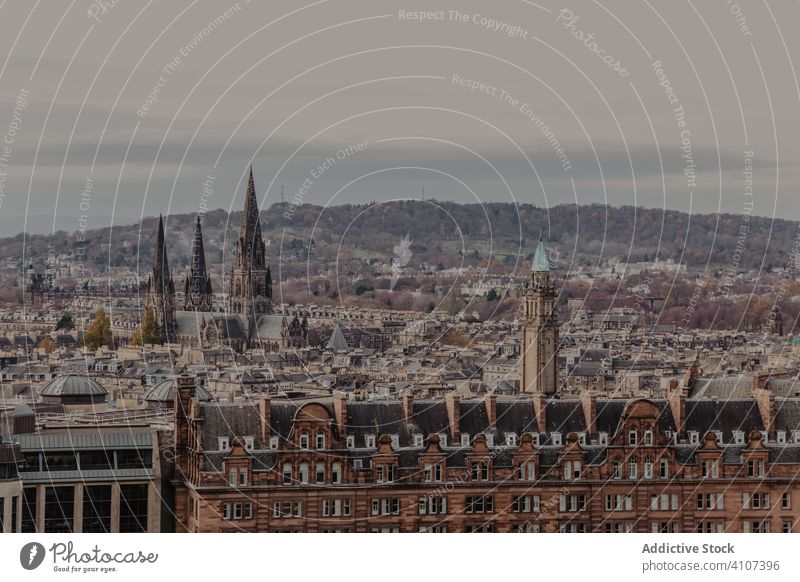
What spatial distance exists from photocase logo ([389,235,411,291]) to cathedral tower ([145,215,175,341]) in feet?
82.5

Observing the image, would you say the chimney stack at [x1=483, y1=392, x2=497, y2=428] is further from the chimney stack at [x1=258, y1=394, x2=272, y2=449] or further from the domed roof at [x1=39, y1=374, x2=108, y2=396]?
the domed roof at [x1=39, y1=374, x2=108, y2=396]

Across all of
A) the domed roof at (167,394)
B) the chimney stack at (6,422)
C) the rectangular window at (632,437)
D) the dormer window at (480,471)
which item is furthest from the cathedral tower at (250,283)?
the dormer window at (480,471)

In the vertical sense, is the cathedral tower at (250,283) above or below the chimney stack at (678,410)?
above

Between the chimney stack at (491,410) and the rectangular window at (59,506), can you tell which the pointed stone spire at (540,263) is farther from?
the rectangular window at (59,506)

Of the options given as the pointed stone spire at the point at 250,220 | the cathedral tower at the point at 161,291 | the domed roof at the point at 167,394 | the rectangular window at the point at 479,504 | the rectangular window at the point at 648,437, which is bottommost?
the rectangular window at the point at 479,504

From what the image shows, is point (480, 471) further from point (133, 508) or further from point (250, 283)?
point (250, 283)

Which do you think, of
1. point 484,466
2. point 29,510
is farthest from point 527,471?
point 29,510

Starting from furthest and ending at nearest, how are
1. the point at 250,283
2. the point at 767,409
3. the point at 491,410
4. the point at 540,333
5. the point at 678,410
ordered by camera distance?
1. the point at 250,283
2. the point at 540,333
3. the point at 767,409
4. the point at 678,410
5. the point at 491,410

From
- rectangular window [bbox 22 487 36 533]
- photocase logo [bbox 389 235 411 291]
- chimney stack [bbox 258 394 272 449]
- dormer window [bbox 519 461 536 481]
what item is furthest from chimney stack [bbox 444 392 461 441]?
photocase logo [bbox 389 235 411 291]
